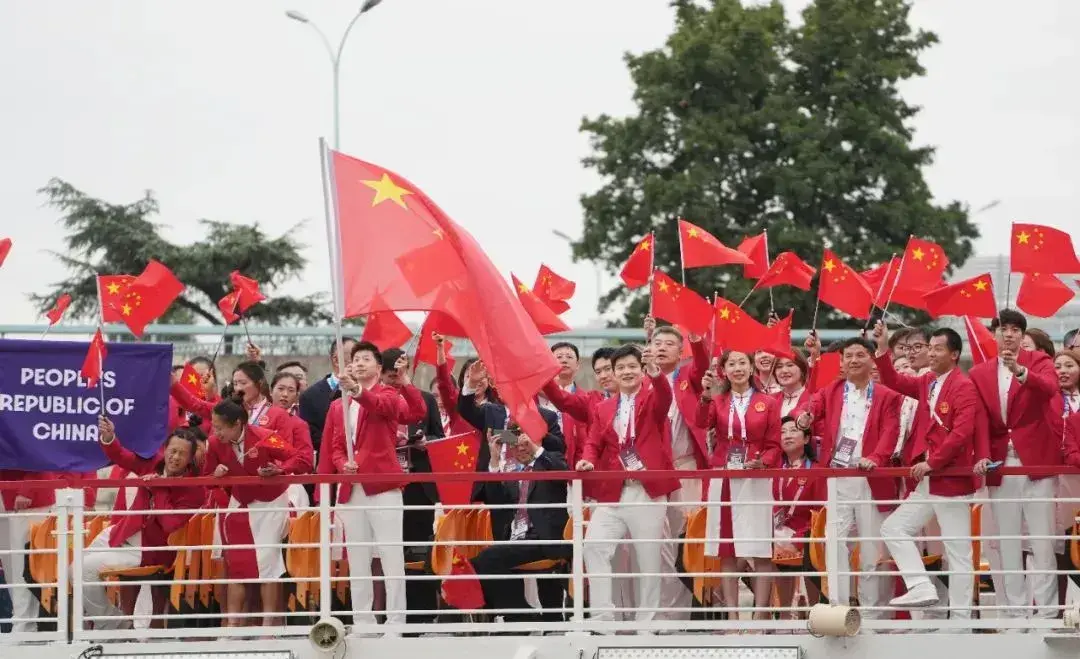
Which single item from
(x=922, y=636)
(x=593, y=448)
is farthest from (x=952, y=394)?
(x=593, y=448)

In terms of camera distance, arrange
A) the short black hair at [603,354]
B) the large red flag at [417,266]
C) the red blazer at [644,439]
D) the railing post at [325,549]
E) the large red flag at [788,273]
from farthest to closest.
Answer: the large red flag at [788,273]
the short black hair at [603,354]
the red blazer at [644,439]
the large red flag at [417,266]
the railing post at [325,549]

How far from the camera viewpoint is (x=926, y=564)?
1303 centimetres

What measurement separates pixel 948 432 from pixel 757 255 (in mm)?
4691

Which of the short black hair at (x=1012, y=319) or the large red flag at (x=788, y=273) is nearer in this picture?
the short black hair at (x=1012, y=319)

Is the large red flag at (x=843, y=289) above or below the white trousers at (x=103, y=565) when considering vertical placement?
above

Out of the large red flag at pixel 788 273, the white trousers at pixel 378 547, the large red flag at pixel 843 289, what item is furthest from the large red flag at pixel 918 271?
the white trousers at pixel 378 547

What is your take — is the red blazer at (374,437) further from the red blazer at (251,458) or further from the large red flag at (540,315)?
the large red flag at (540,315)

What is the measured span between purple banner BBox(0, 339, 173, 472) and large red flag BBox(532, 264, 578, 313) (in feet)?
12.8

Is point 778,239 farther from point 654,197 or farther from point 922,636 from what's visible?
point 922,636

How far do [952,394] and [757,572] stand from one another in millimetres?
1741

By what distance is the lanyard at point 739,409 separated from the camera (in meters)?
13.1

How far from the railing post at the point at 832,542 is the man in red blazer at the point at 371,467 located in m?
2.79

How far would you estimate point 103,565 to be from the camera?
13352mm

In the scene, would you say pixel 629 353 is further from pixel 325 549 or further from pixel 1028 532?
pixel 1028 532
